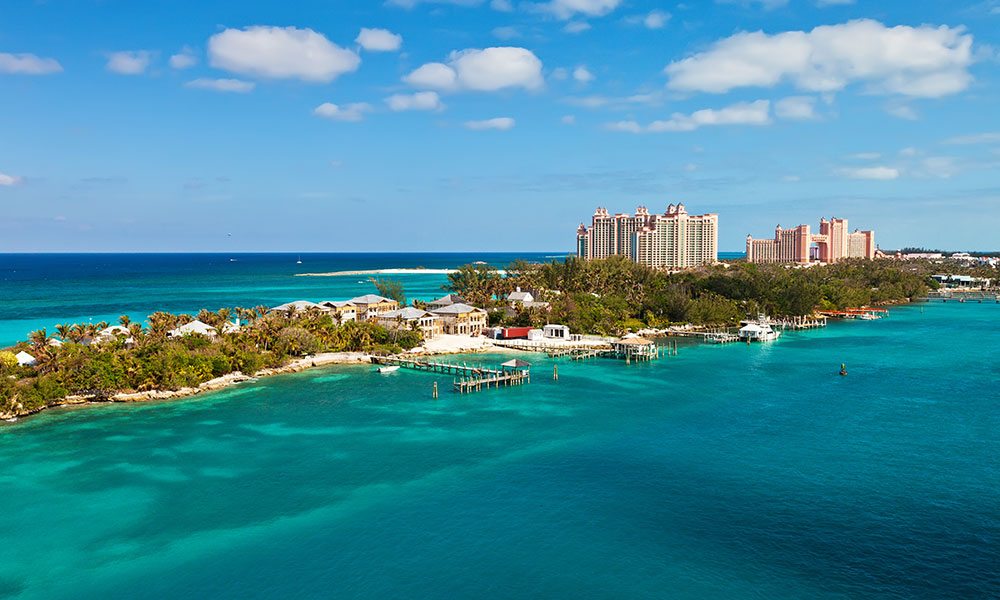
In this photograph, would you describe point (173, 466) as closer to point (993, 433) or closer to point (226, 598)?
point (226, 598)

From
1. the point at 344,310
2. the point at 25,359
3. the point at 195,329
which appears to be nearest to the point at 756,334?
the point at 344,310

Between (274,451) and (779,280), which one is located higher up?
(779,280)

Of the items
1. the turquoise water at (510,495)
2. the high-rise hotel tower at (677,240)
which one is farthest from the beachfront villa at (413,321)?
the high-rise hotel tower at (677,240)

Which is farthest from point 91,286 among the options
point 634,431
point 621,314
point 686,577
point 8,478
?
point 686,577

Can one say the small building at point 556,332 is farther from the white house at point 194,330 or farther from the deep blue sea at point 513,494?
the white house at point 194,330

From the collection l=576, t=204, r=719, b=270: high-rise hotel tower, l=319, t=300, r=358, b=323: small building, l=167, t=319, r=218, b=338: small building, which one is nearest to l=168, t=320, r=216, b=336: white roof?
l=167, t=319, r=218, b=338: small building

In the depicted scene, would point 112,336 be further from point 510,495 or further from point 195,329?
point 510,495
